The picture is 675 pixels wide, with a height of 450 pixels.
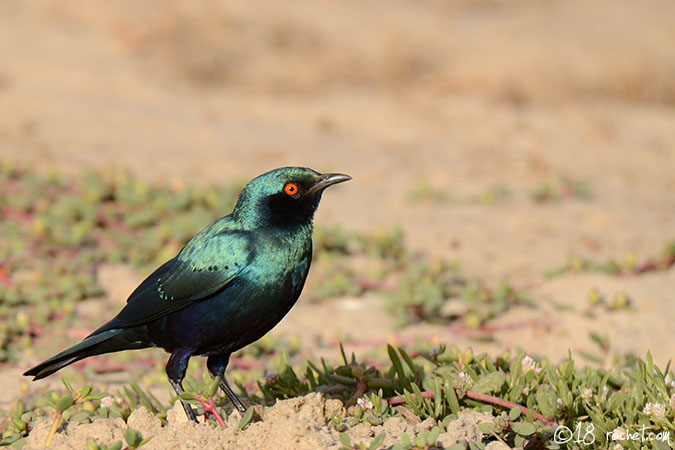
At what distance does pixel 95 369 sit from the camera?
4379mm

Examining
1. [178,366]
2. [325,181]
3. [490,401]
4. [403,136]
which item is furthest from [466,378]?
[403,136]

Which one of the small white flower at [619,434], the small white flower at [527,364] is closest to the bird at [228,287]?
the small white flower at [527,364]

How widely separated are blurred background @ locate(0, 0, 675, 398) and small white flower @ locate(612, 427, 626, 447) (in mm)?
1407

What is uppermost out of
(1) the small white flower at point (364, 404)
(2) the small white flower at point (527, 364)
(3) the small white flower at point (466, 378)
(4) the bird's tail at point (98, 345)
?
(4) the bird's tail at point (98, 345)

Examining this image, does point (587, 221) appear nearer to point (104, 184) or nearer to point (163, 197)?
point (163, 197)

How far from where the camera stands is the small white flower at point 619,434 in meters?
2.89

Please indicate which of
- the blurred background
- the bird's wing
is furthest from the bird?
the blurred background

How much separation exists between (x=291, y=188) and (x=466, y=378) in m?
0.98

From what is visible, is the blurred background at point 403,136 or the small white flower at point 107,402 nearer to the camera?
the small white flower at point 107,402

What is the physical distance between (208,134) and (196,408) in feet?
17.3

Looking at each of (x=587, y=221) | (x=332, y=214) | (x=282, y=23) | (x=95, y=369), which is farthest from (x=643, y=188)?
(x=282, y=23)

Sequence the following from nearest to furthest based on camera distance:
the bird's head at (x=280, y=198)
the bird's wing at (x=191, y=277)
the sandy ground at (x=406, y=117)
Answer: the bird's wing at (x=191, y=277), the bird's head at (x=280, y=198), the sandy ground at (x=406, y=117)

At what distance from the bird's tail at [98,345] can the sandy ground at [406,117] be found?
1.15 meters

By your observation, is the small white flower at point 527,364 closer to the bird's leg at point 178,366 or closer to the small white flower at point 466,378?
the small white flower at point 466,378
